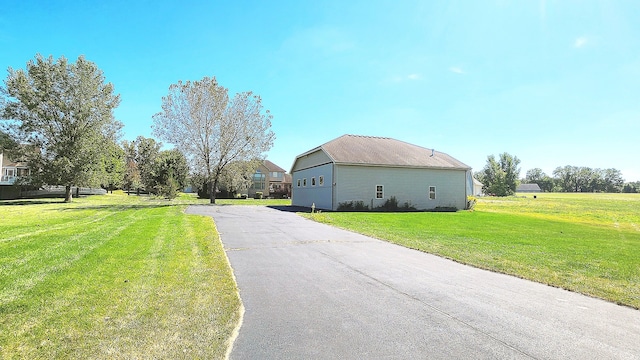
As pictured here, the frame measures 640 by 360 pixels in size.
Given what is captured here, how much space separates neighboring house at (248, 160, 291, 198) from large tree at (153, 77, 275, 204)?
20.2 m

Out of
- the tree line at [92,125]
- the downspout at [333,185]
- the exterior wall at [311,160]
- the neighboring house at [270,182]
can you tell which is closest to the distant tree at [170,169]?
the tree line at [92,125]

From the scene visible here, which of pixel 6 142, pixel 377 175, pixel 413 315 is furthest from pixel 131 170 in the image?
pixel 413 315

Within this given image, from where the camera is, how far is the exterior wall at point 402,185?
2419 centimetres

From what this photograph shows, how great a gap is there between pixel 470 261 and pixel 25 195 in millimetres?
45791

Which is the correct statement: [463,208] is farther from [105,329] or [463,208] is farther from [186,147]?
[105,329]

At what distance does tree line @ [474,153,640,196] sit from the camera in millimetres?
80125

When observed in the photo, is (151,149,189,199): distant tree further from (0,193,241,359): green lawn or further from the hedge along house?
(0,193,241,359): green lawn

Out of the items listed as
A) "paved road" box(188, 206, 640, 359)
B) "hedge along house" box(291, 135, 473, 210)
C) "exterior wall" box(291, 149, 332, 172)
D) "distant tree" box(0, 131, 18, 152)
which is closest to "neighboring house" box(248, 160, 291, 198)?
"exterior wall" box(291, 149, 332, 172)

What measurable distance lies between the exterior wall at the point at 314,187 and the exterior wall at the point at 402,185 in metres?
1.16

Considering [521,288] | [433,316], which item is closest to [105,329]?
[433,316]

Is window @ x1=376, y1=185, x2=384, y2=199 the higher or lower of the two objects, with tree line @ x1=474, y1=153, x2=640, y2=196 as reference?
lower

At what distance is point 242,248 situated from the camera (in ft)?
27.7

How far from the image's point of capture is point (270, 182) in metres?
62.4

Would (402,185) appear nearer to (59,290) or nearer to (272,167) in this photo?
(59,290)
